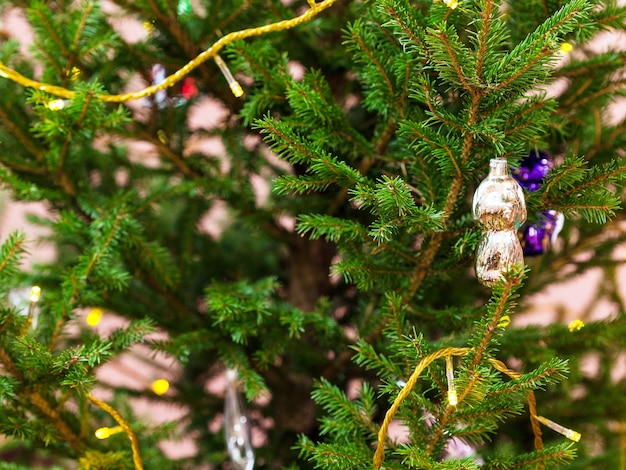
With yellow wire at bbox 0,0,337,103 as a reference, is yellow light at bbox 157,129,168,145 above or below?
below

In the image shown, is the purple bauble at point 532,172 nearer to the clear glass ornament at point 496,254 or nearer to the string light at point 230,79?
the clear glass ornament at point 496,254

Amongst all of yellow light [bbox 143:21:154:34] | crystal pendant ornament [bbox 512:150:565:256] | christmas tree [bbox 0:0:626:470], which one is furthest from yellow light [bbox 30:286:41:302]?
crystal pendant ornament [bbox 512:150:565:256]

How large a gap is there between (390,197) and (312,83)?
0.13 metres

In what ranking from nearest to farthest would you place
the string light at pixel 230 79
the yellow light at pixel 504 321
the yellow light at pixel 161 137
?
the yellow light at pixel 504 321, the string light at pixel 230 79, the yellow light at pixel 161 137

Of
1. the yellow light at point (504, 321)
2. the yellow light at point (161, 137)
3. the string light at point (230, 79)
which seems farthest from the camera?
the yellow light at point (161, 137)

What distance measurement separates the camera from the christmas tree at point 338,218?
1.35 ft

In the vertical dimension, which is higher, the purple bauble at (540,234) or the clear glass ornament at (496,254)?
the clear glass ornament at (496,254)

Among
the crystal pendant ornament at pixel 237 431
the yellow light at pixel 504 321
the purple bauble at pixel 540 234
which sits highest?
the yellow light at pixel 504 321

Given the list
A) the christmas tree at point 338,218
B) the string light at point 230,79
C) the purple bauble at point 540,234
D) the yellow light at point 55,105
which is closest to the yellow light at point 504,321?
the christmas tree at point 338,218

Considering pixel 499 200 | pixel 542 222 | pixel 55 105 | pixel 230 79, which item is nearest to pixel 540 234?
A: pixel 542 222

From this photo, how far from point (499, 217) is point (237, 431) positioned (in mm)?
364

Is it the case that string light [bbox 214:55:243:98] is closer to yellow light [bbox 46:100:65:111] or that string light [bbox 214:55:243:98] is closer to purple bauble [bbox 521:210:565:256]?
yellow light [bbox 46:100:65:111]

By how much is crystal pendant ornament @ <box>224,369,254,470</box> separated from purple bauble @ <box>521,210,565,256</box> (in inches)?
11.7

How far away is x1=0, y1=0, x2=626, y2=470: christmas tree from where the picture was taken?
410mm
